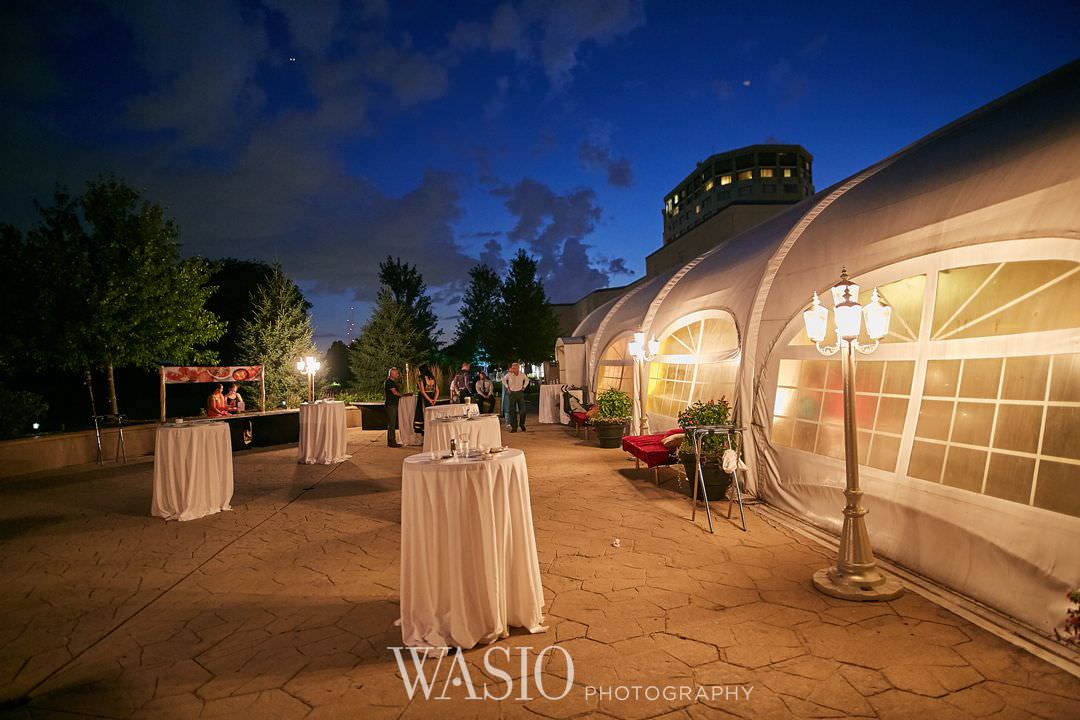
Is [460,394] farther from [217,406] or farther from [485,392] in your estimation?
[217,406]

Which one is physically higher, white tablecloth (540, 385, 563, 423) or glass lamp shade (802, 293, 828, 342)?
glass lamp shade (802, 293, 828, 342)

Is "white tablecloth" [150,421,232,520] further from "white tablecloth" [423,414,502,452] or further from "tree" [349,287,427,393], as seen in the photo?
"tree" [349,287,427,393]

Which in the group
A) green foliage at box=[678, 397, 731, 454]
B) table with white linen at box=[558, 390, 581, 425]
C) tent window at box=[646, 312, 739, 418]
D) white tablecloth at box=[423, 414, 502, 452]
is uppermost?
tent window at box=[646, 312, 739, 418]

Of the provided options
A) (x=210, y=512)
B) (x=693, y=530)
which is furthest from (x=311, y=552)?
Result: (x=693, y=530)

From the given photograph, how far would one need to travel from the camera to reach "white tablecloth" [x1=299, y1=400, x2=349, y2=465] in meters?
10.4

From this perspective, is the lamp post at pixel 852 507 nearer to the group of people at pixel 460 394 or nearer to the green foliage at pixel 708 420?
the green foliage at pixel 708 420

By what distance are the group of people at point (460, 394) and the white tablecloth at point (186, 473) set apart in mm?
4003

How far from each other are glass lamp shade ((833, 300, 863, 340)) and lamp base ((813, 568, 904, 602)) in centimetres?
191

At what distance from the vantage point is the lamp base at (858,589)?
3.91 m

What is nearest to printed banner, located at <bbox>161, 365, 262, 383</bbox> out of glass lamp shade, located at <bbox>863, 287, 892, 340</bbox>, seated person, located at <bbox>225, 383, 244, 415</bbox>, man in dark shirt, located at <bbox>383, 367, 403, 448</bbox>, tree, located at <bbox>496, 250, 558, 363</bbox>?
seated person, located at <bbox>225, 383, 244, 415</bbox>

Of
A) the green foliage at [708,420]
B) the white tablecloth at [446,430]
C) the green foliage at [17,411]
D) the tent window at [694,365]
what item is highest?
the tent window at [694,365]

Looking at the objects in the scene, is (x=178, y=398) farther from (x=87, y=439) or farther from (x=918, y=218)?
(x=918, y=218)

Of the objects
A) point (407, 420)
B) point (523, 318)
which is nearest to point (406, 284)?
point (523, 318)

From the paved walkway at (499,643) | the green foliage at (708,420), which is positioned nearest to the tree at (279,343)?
the paved walkway at (499,643)
